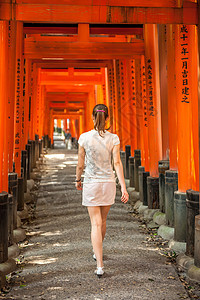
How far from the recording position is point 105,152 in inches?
130

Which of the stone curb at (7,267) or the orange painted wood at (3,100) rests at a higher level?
the orange painted wood at (3,100)

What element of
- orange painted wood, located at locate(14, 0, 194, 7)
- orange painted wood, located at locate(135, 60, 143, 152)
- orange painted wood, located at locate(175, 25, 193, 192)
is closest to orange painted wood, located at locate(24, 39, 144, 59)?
orange painted wood, located at locate(135, 60, 143, 152)

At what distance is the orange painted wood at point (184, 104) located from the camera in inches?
165

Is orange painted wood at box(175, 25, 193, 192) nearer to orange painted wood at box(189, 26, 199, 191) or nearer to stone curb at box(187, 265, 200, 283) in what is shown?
orange painted wood at box(189, 26, 199, 191)

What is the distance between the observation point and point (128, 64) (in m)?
8.92

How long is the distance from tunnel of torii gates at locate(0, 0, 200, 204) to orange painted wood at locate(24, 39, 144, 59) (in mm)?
18

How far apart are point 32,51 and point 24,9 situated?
11.0 feet

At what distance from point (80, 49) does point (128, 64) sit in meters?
2.24

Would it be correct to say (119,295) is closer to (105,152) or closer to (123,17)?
(105,152)

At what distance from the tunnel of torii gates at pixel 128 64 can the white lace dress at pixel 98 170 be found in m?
1.04

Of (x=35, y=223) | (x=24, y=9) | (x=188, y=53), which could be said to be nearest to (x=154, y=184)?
(x=35, y=223)

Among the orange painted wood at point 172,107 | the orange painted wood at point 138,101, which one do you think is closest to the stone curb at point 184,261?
the orange painted wood at point 172,107

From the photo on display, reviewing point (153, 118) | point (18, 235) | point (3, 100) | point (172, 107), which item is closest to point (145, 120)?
point (153, 118)

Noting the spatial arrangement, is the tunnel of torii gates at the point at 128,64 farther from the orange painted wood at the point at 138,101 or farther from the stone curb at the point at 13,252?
the stone curb at the point at 13,252
